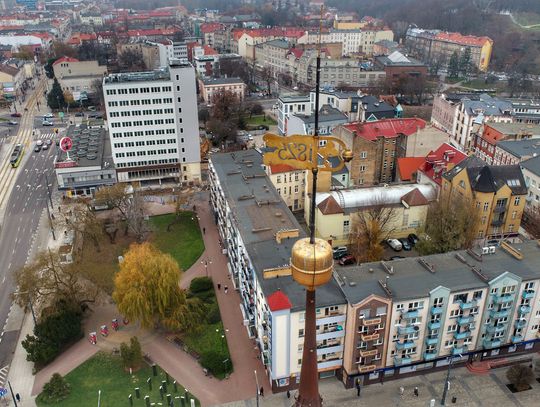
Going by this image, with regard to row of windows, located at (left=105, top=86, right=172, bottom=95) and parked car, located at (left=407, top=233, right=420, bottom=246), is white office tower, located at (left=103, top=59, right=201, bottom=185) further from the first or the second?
parked car, located at (left=407, top=233, right=420, bottom=246)

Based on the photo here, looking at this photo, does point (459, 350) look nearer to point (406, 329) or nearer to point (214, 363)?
point (406, 329)

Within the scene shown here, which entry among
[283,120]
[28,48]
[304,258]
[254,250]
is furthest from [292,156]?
[28,48]

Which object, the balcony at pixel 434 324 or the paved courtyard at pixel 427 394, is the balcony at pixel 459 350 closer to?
the paved courtyard at pixel 427 394

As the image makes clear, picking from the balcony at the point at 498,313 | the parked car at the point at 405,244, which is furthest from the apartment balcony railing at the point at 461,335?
the parked car at the point at 405,244

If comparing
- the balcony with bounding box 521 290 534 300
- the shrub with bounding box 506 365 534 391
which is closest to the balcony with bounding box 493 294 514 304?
the balcony with bounding box 521 290 534 300

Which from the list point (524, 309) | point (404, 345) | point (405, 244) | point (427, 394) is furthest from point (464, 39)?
point (427, 394)

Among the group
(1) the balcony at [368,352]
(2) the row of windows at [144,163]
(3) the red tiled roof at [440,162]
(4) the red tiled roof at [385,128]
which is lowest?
(1) the balcony at [368,352]
